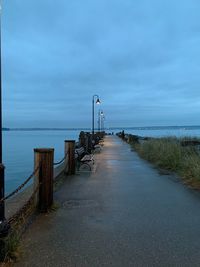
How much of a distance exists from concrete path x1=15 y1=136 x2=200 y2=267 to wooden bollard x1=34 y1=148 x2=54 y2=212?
347 millimetres

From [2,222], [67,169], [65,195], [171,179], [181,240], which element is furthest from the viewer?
[67,169]

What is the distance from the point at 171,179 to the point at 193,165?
87 centimetres

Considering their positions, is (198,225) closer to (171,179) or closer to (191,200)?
(191,200)

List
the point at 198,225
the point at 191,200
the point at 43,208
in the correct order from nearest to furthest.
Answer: the point at 198,225 → the point at 43,208 → the point at 191,200

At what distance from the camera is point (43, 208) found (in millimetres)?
7777

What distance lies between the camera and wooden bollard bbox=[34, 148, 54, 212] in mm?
7682

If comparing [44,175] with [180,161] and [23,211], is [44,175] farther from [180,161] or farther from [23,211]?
[180,161]

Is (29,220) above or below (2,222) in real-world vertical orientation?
below

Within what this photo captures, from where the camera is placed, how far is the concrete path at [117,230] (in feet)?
16.7

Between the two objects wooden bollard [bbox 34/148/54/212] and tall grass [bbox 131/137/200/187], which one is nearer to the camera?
wooden bollard [bbox 34/148/54/212]

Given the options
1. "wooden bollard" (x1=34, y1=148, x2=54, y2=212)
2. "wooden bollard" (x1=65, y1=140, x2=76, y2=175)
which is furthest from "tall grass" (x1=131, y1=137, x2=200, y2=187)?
"wooden bollard" (x1=34, y1=148, x2=54, y2=212)

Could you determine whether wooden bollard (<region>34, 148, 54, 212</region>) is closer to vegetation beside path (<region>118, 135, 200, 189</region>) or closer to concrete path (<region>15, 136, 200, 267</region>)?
concrete path (<region>15, 136, 200, 267</region>)

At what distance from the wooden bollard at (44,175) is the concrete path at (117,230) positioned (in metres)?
0.35

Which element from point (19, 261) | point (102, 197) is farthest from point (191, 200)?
point (19, 261)
